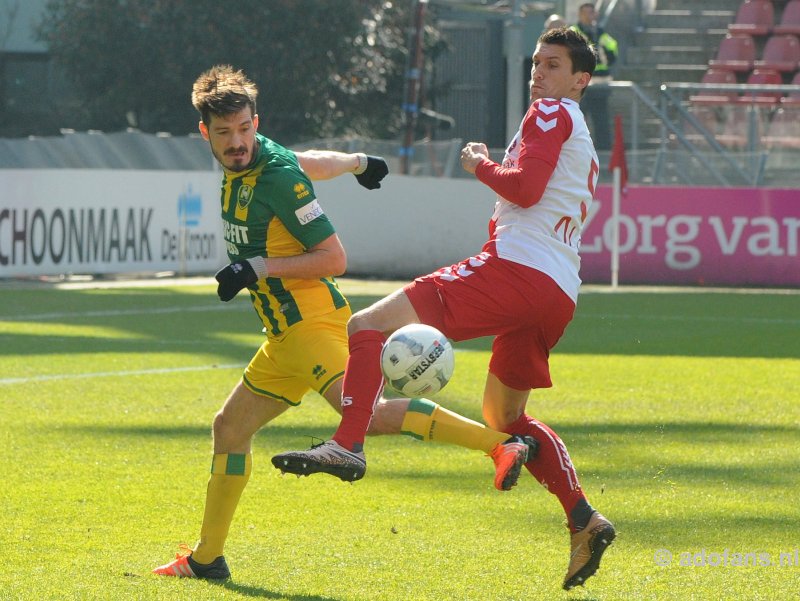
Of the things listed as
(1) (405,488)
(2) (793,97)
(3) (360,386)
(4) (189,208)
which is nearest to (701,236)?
(2) (793,97)

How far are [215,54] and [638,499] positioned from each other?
76.6ft

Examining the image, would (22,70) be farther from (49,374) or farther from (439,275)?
(439,275)

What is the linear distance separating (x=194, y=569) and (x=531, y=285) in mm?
1649

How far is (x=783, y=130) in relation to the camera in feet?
75.6

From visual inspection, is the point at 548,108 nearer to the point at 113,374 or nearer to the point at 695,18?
the point at 113,374

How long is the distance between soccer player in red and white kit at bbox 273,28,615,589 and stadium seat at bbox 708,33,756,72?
24.0 meters

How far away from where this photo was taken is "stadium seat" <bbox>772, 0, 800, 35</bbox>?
29734 mm

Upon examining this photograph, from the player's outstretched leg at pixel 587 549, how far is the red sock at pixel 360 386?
89 centimetres

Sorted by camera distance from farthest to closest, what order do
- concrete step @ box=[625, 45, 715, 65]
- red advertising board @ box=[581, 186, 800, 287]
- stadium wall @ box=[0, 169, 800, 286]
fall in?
concrete step @ box=[625, 45, 715, 65] → red advertising board @ box=[581, 186, 800, 287] → stadium wall @ box=[0, 169, 800, 286]

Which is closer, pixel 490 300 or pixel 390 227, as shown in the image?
pixel 490 300

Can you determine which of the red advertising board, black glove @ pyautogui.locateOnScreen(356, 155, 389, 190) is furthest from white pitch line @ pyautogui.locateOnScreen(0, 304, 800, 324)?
black glove @ pyautogui.locateOnScreen(356, 155, 389, 190)

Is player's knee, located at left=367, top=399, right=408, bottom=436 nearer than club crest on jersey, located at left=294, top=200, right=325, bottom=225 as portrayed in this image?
Yes

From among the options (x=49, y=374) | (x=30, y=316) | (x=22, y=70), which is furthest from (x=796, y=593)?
(x=22, y=70)

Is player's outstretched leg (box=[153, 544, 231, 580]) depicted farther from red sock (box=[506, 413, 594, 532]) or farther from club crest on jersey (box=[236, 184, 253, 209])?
club crest on jersey (box=[236, 184, 253, 209])
